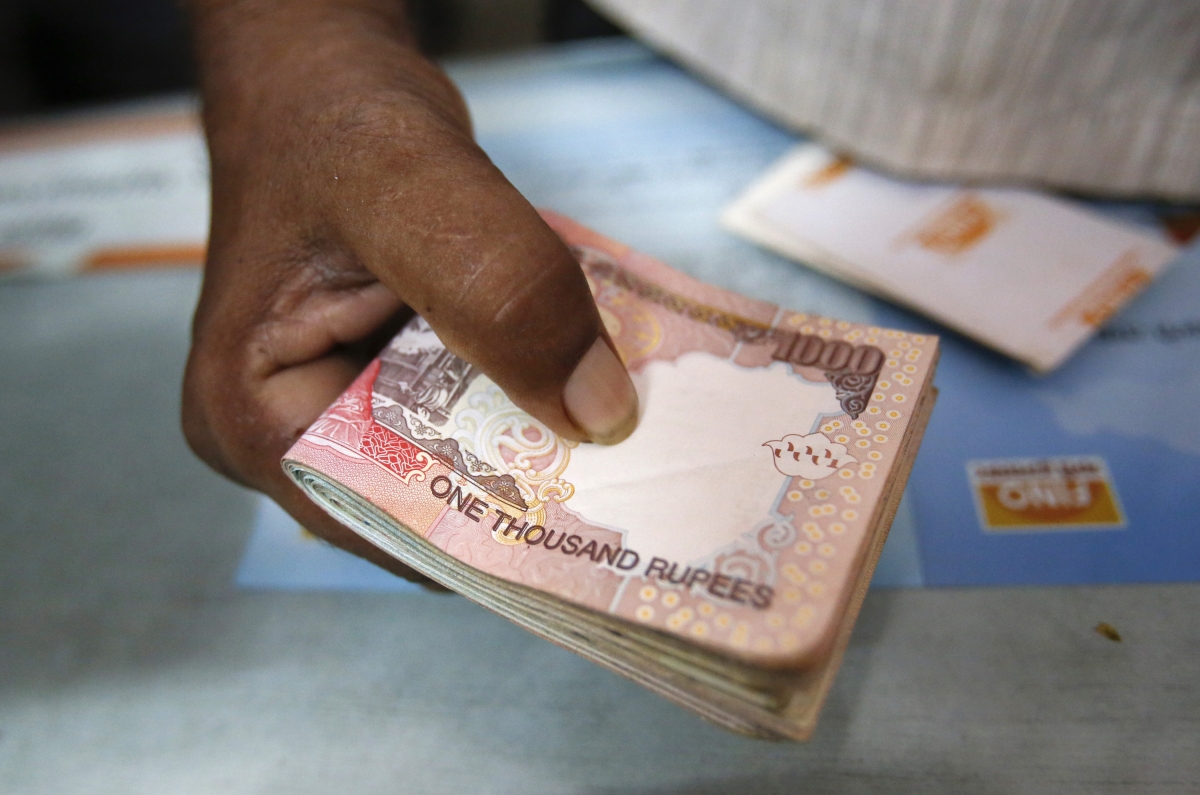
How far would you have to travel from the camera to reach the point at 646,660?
1.55ft

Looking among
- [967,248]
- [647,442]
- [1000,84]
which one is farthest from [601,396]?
[1000,84]

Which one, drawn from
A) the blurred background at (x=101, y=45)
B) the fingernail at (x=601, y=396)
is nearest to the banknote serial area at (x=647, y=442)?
the fingernail at (x=601, y=396)

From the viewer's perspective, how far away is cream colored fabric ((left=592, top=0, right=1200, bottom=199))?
854 millimetres

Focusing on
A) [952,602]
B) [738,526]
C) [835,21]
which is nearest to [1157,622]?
[952,602]

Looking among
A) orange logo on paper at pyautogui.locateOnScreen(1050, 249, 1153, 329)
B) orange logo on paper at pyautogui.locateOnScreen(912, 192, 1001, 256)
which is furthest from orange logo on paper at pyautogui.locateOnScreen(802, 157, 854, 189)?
orange logo on paper at pyautogui.locateOnScreen(1050, 249, 1153, 329)

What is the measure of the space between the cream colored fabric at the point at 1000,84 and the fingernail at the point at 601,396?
2.14 ft

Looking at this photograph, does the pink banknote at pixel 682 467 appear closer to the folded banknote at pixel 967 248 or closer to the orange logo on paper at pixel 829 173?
the folded banknote at pixel 967 248

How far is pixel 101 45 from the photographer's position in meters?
1.58

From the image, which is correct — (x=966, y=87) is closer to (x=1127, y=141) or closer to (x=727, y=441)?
(x=1127, y=141)

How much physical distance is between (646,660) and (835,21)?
0.84 metres

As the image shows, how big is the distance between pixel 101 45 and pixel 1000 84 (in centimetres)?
165

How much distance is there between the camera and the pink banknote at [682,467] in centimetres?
46

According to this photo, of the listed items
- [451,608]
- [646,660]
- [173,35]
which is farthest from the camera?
[173,35]

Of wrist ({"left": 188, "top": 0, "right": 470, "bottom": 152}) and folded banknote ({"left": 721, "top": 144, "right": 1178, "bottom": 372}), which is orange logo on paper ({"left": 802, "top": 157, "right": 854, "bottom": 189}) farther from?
wrist ({"left": 188, "top": 0, "right": 470, "bottom": 152})
